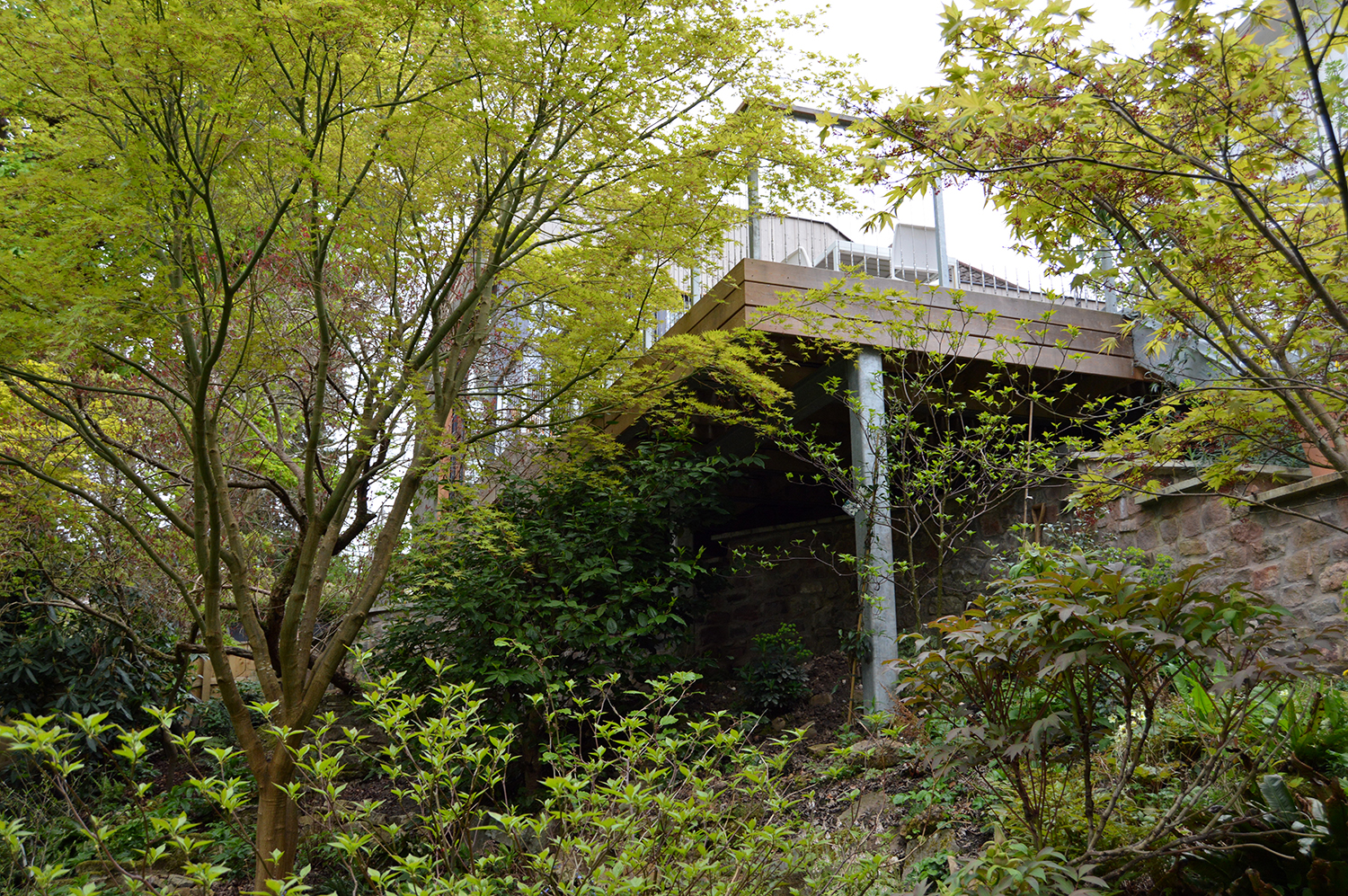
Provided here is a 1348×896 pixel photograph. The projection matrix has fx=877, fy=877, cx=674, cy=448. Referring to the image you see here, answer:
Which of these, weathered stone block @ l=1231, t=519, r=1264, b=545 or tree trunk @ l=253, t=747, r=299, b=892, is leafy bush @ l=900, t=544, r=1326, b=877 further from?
tree trunk @ l=253, t=747, r=299, b=892

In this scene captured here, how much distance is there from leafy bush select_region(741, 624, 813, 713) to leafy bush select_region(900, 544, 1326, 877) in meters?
2.99

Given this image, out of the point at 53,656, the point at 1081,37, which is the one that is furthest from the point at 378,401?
the point at 53,656

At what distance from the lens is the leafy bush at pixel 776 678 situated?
20.9 feet

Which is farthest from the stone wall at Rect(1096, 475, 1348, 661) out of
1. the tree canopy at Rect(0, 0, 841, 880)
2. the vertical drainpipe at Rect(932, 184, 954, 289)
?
the tree canopy at Rect(0, 0, 841, 880)

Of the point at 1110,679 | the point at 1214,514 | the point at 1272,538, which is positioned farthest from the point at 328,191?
the point at 1272,538

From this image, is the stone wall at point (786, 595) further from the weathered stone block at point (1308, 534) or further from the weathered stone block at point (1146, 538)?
the weathered stone block at point (1308, 534)

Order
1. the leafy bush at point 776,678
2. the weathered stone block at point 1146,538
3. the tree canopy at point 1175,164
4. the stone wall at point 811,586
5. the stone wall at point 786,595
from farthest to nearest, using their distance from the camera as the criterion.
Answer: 1. the stone wall at point 786,595
2. the stone wall at point 811,586
3. the leafy bush at point 776,678
4. the weathered stone block at point 1146,538
5. the tree canopy at point 1175,164

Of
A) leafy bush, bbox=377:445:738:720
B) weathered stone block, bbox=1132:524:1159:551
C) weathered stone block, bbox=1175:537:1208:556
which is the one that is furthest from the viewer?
leafy bush, bbox=377:445:738:720

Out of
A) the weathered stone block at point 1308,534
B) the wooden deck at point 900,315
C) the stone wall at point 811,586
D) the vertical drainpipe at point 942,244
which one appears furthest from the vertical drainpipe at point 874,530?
the weathered stone block at point 1308,534

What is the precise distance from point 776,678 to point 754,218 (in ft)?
10.8

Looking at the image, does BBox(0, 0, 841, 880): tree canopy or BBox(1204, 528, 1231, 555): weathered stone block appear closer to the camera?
BBox(0, 0, 841, 880): tree canopy

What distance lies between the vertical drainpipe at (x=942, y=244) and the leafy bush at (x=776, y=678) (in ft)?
9.05

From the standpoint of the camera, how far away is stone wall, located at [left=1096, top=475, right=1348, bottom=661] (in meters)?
4.37

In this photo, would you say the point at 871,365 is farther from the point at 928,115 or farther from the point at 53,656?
the point at 53,656
